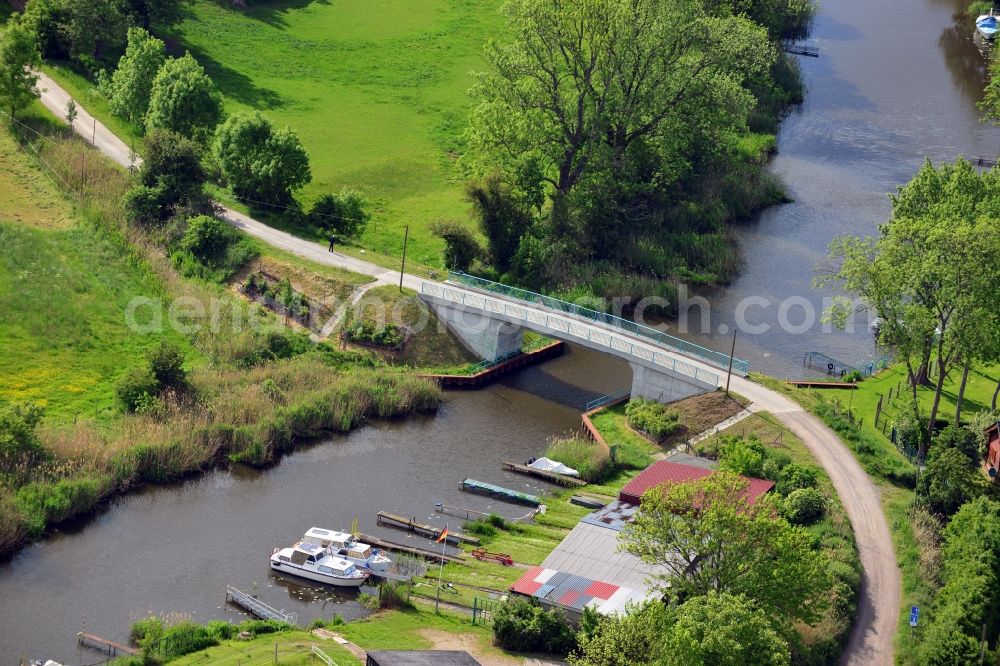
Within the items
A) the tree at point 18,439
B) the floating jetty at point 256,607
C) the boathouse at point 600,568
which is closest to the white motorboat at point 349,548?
the floating jetty at point 256,607

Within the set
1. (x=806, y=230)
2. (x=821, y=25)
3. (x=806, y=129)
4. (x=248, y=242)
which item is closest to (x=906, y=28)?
(x=821, y=25)

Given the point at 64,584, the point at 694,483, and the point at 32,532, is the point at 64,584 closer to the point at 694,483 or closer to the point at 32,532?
the point at 32,532

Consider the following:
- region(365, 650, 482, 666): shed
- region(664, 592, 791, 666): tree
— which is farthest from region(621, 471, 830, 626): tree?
region(365, 650, 482, 666): shed

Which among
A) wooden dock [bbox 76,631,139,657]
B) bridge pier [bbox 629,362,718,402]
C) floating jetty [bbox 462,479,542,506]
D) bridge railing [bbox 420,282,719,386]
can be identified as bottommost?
wooden dock [bbox 76,631,139,657]

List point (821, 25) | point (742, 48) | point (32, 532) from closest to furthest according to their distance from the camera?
point (32, 532), point (742, 48), point (821, 25)

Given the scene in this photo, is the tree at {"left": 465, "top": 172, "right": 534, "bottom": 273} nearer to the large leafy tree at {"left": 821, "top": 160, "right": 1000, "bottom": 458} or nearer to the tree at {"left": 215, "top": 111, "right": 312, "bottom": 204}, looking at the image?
the tree at {"left": 215, "top": 111, "right": 312, "bottom": 204}

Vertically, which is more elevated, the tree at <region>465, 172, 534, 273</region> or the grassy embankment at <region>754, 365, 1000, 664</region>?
the tree at <region>465, 172, 534, 273</region>
